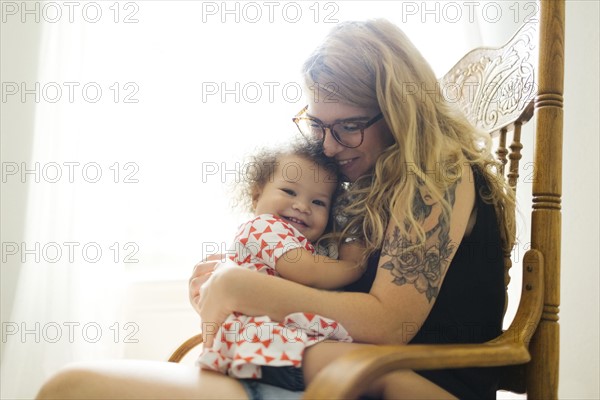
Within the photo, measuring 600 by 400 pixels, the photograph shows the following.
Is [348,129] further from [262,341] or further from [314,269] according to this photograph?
[262,341]

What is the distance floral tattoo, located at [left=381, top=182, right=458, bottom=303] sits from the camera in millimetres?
1044

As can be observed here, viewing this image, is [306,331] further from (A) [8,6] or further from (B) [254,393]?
(A) [8,6]

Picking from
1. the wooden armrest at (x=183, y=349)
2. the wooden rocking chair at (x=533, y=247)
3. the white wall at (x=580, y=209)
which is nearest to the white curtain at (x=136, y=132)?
the white wall at (x=580, y=209)

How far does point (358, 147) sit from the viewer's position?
124 centimetres

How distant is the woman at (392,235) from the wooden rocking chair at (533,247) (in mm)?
72

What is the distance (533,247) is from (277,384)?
22.2 inches

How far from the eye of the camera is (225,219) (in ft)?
7.56

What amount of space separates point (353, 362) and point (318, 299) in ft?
0.81

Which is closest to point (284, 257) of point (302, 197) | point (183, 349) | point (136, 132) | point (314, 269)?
point (314, 269)

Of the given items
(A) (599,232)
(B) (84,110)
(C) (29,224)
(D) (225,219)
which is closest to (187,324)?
(D) (225,219)

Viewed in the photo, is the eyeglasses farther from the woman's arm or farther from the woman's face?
the woman's arm

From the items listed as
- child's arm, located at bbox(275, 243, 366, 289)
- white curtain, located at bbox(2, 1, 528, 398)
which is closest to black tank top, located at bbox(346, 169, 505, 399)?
child's arm, located at bbox(275, 243, 366, 289)

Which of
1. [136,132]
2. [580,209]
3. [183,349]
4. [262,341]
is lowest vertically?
[183,349]

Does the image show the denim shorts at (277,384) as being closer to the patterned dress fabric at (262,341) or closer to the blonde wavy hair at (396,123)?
the patterned dress fabric at (262,341)
